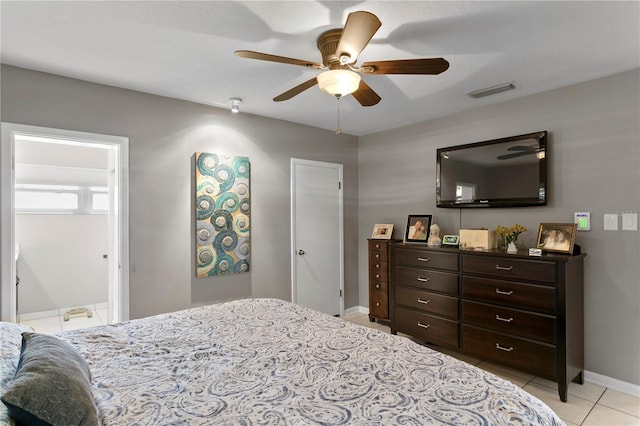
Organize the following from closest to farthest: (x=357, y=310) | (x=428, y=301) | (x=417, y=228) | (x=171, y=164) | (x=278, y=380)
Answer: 1. (x=278, y=380)
2. (x=171, y=164)
3. (x=428, y=301)
4. (x=417, y=228)
5. (x=357, y=310)

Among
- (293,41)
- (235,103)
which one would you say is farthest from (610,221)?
(235,103)

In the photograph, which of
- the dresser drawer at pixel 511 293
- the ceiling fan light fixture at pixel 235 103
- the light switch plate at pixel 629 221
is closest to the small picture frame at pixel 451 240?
the dresser drawer at pixel 511 293

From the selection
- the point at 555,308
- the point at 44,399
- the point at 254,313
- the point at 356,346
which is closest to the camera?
the point at 44,399

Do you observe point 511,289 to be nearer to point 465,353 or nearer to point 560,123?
point 465,353

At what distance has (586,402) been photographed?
8.34 ft

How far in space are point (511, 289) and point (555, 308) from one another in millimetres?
320

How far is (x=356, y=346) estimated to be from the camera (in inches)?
67.0

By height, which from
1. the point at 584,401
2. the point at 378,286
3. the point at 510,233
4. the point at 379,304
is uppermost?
the point at 510,233

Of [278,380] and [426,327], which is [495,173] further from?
[278,380]

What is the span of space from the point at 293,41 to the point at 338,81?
0.51 metres

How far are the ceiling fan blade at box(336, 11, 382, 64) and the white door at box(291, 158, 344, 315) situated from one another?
2.40 meters

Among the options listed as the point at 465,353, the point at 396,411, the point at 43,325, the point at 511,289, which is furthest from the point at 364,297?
the point at 43,325

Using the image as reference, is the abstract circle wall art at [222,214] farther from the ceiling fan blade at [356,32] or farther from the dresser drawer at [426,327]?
the ceiling fan blade at [356,32]

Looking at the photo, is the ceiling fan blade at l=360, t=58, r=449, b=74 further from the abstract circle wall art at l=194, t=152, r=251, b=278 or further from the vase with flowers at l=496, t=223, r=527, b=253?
the abstract circle wall art at l=194, t=152, r=251, b=278
